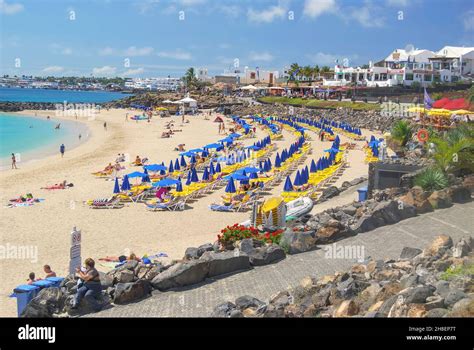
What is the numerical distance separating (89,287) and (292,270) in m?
3.35

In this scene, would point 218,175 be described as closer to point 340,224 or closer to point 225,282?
point 340,224

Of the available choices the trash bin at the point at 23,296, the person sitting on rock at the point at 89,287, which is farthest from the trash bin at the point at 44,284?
the person sitting on rock at the point at 89,287

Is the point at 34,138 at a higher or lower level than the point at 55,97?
lower

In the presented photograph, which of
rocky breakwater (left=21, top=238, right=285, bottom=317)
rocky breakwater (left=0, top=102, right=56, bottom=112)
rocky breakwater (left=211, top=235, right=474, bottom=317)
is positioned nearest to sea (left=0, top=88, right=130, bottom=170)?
rocky breakwater (left=21, top=238, right=285, bottom=317)

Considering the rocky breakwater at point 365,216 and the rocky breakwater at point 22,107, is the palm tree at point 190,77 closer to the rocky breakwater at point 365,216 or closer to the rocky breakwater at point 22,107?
the rocky breakwater at point 22,107

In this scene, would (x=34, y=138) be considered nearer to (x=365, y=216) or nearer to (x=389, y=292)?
(x=365, y=216)

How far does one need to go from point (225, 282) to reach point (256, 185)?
9920 mm

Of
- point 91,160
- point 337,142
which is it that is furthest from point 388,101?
point 91,160

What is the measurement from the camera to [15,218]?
1600cm

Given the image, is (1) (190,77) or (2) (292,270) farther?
(1) (190,77)

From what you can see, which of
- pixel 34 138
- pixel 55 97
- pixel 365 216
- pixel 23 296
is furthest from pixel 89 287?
pixel 55 97

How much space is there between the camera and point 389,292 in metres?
6.57

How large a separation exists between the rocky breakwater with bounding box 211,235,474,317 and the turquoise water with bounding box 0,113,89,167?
Answer: 24892mm
